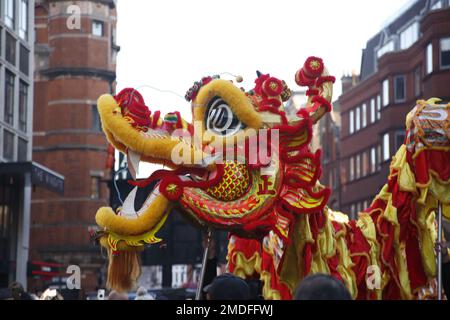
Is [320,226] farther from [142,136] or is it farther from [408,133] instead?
[142,136]

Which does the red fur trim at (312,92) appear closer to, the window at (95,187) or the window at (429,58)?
the window at (429,58)

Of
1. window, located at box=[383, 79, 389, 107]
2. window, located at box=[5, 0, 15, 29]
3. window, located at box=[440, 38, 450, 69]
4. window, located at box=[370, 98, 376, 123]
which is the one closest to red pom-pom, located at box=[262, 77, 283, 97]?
window, located at box=[5, 0, 15, 29]

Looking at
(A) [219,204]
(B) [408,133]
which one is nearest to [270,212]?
(A) [219,204]

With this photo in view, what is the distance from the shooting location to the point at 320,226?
11508 mm

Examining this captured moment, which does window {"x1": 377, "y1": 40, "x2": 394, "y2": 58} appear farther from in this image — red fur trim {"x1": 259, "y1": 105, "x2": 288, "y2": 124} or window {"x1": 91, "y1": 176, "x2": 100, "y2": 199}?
red fur trim {"x1": 259, "y1": 105, "x2": 288, "y2": 124}

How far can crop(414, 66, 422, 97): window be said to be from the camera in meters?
43.6

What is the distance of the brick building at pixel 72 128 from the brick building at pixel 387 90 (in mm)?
12395

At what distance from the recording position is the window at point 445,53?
40.2 meters

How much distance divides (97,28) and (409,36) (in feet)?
59.8

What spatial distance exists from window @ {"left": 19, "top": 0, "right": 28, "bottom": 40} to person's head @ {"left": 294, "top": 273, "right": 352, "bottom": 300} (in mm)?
34309

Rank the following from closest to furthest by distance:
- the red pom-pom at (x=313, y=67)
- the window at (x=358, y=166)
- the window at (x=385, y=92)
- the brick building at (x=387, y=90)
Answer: the red pom-pom at (x=313, y=67)
the brick building at (x=387, y=90)
the window at (x=385, y=92)
the window at (x=358, y=166)

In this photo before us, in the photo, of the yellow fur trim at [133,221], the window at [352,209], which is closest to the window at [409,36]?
the window at [352,209]
